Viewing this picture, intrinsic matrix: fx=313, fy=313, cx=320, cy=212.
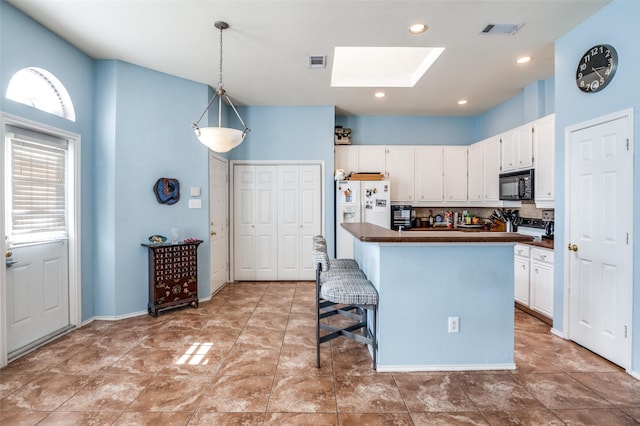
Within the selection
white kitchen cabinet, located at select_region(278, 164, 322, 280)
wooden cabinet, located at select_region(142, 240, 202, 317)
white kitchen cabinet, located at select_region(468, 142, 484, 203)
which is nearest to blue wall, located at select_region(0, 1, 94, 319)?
wooden cabinet, located at select_region(142, 240, 202, 317)

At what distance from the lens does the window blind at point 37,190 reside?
269 centimetres

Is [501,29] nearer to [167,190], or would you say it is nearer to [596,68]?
[596,68]

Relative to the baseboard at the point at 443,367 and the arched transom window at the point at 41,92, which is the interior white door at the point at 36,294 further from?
the baseboard at the point at 443,367

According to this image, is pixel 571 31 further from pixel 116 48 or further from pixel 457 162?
pixel 116 48

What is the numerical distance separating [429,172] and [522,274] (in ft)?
7.41

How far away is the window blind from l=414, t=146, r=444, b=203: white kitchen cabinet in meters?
4.85

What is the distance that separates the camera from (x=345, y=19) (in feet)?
9.12

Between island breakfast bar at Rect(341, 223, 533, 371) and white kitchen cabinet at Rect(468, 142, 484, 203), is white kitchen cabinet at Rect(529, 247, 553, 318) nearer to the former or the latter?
island breakfast bar at Rect(341, 223, 533, 371)

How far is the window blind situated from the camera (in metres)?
2.69

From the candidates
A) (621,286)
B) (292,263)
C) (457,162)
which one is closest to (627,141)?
(621,286)

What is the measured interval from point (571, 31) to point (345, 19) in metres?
2.11

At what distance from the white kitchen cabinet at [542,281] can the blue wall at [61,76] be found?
498 cm

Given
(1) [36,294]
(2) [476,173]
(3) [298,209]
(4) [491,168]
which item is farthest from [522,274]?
(1) [36,294]

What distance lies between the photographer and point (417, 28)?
290cm
